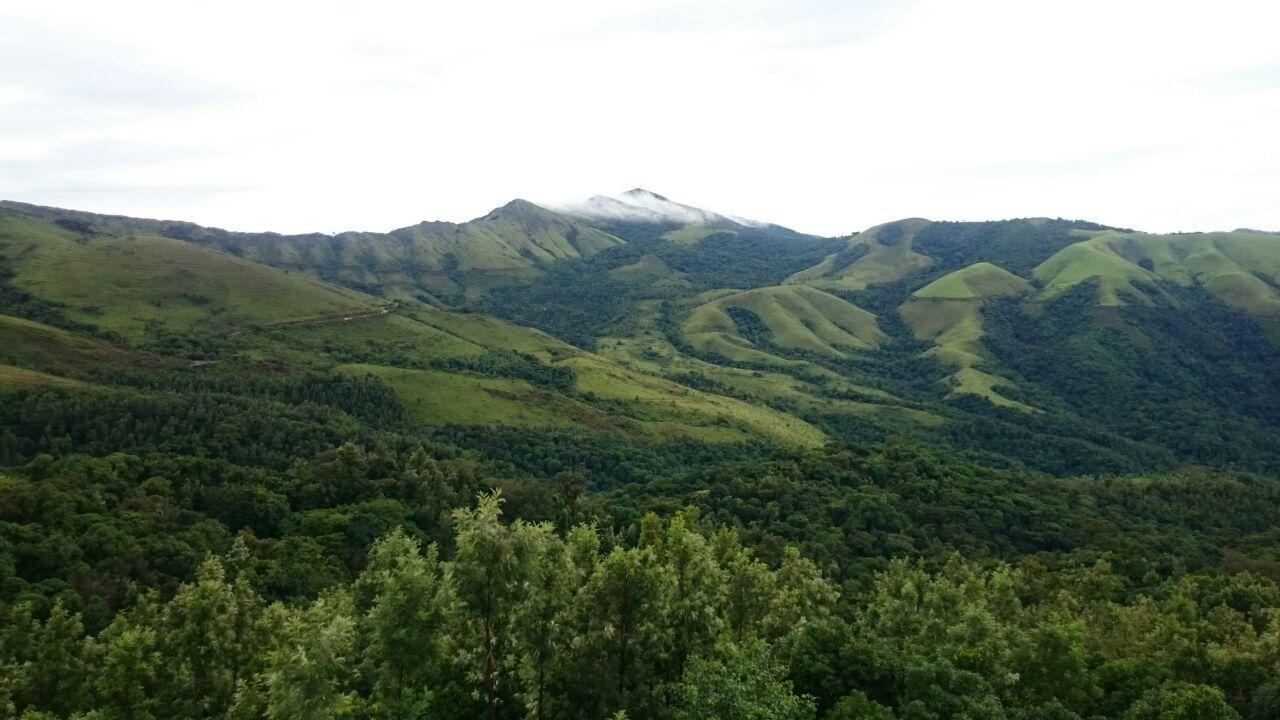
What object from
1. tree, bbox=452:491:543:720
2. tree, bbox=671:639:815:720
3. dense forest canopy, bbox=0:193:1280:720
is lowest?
dense forest canopy, bbox=0:193:1280:720

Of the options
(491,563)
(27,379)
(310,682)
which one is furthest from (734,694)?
(27,379)

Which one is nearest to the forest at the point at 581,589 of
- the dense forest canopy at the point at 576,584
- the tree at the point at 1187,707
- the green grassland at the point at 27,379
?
the tree at the point at 1187,707

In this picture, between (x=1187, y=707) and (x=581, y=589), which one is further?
(x=1187, y=707)

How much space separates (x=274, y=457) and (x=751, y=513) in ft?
356

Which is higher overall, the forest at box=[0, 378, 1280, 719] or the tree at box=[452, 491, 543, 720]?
the tree at box=[452, 491, 543, 720]

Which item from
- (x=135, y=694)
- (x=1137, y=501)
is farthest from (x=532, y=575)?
(x=1137, y=501)

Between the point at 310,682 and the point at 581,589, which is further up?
the point at 581,589

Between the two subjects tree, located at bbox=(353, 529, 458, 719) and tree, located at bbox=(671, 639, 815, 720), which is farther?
tree, located at bbox=(353, 529, 458, 719)

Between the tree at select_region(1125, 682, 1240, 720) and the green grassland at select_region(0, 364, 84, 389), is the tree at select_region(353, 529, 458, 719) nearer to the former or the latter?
the tree at select_region(1125, 682, 1240, 720)

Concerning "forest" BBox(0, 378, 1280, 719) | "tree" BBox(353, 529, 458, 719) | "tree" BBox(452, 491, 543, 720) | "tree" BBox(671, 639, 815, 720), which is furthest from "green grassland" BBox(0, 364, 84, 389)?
"tree" BBox(671, 639, 815, 720)

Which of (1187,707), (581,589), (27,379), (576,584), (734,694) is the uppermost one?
(581,589)

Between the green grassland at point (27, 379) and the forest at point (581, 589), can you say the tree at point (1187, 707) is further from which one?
the green grassland at point (27, 379)

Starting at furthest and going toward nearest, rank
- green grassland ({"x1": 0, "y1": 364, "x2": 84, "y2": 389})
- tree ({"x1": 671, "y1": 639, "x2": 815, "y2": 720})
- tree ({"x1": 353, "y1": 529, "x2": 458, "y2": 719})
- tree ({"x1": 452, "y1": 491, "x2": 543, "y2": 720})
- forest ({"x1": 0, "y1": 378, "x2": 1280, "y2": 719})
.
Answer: green grassland ({"x1": 0, "y1": 364, "x2": 84, "y2": 389})
forest ({"x1": 0, "y1": 378, "x2": 1280, "y2": 719})
tree ({"x1": 353, "y1": 529, "x2": 458, "y2": 719})
tree ({"x1": 452, "y1": 491, "x2": 543, "y2": 720})
tree ({"x1": 671, "y1": 639, "x2": 815, "y2": 720})

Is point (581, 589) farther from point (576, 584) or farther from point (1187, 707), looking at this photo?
point (1187, 707)
